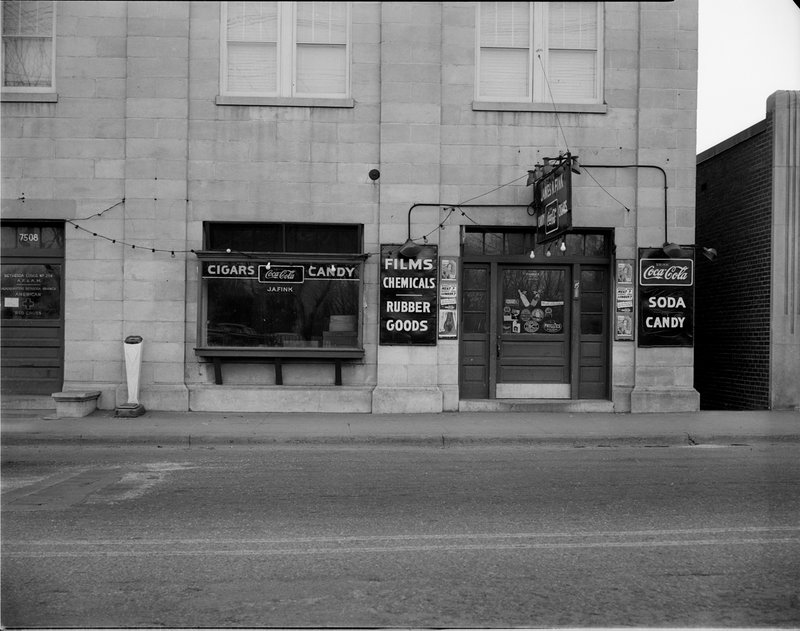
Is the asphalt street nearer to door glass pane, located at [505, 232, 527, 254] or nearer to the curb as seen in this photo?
the curb

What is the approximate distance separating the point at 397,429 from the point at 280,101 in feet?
20.5

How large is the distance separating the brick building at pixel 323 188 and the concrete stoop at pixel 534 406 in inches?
2.5

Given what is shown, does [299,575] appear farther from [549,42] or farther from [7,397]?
[549,42]

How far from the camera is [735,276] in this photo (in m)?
15.3

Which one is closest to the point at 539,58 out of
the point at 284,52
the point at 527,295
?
the point at 527,295

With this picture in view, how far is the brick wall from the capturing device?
14273 millimetres

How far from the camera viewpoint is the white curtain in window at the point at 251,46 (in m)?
13.9

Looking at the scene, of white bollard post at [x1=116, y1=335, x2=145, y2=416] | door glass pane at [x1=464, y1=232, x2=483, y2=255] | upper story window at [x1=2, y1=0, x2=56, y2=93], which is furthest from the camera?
door glass pane at [x1=464, y1=232, x2=483, y2=255]

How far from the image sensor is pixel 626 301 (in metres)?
13.9

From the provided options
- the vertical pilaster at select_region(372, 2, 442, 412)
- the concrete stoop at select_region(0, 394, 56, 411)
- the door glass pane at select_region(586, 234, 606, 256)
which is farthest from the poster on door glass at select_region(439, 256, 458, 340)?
the concrete stoop at select_region(0, 394, 56, 411)

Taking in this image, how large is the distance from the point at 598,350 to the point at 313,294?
5.40m

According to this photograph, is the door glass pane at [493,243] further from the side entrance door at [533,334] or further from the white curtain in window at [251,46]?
the white curtain in window at [251,46]

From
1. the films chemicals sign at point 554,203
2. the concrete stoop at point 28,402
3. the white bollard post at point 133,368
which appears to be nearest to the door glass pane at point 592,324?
the films chemicals sign at point 554,203

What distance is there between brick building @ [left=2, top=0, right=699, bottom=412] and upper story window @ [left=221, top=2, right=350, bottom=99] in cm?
4
